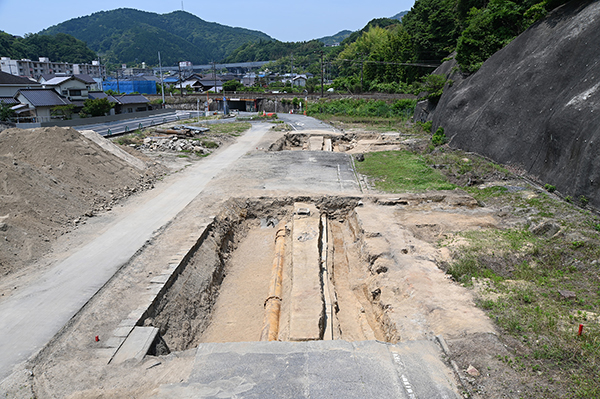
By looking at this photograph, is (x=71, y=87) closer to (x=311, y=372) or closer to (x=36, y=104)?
(x=36, y=104)

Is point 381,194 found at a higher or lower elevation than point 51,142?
lower

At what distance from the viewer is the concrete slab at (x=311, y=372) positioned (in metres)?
6.82

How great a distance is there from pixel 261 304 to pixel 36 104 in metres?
39.8

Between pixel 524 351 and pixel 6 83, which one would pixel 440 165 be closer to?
pixel 524 351

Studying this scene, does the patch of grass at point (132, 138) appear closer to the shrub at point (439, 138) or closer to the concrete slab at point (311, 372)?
the shrub at point (439, 138)

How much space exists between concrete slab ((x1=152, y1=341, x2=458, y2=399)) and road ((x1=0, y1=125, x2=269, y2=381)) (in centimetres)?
367

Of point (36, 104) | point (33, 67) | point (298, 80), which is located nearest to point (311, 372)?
point (36, 104)

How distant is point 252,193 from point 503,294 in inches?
492

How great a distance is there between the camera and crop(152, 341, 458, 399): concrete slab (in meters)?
6.82

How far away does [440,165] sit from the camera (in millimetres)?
23672

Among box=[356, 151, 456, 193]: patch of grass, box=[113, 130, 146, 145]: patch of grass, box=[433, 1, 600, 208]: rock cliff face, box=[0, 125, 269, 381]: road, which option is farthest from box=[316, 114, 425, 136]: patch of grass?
box=[0, 125, 269, 381]: road

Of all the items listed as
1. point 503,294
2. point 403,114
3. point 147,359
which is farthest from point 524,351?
point 403,114

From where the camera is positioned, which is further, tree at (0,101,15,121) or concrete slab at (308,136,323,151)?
tree at (0,101,15,121)

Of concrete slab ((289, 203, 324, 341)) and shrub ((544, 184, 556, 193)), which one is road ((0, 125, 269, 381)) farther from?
shrub ((544, 184, 556, 193))
